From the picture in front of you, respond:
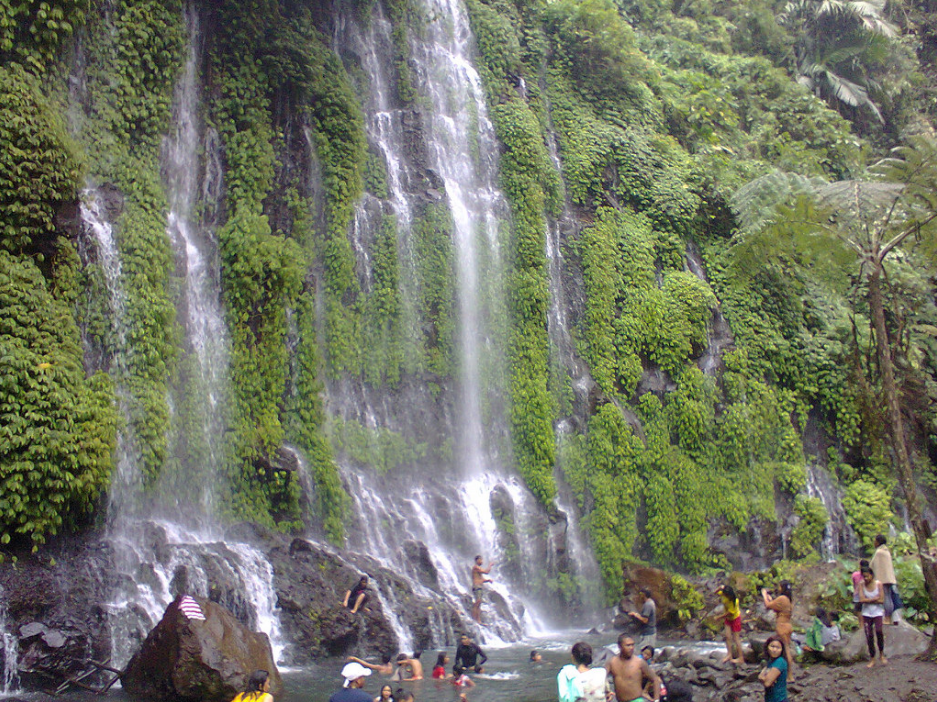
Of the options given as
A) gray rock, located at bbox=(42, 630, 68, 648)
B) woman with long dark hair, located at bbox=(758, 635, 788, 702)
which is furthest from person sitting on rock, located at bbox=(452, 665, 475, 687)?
gray rock, located at bbox=(42, 630, 68, 648)

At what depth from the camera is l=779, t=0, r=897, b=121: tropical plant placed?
25516mm

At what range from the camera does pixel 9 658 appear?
8875mm

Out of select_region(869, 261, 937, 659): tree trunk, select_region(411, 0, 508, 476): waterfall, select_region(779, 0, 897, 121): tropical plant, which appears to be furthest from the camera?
select_region(779, 0, 897, 121): tropical plant

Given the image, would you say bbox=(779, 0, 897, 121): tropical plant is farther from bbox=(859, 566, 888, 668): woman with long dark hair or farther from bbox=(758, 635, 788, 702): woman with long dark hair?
bbox=(758, 635, 788, 702): woman with long dark hair

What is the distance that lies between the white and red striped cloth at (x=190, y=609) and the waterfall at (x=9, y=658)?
6.61 ft

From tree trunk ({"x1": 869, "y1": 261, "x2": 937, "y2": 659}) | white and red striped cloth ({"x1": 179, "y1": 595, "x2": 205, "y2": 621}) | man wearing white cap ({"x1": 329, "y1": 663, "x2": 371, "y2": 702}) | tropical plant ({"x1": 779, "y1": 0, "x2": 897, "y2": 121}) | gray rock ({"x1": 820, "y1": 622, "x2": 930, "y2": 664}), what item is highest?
tropical plant ({"x1": 779, "y1": 0, "x2": 897, "y2": 121})

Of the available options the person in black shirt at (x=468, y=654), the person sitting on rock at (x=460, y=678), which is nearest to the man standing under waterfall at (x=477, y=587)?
the person in black shirt at (x=468, y=654)

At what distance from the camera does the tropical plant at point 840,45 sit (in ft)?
83.7

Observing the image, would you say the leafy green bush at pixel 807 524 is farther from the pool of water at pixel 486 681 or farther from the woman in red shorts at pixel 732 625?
the woman in red shorts at pixel 732 625

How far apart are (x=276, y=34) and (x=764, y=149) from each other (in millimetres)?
14379

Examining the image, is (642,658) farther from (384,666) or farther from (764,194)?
(764,194)

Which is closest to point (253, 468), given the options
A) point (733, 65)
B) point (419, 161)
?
point (419, 161)

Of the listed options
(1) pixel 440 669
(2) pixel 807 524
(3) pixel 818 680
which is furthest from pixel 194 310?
(2) pixel 807 524

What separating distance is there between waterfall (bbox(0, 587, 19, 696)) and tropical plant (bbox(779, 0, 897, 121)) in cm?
2600
